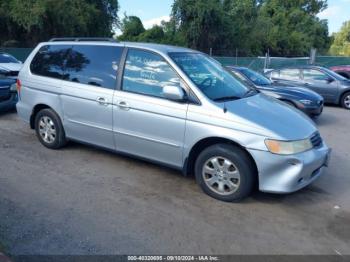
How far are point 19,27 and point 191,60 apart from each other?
24757 mm

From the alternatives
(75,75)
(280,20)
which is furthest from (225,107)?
(280,20)

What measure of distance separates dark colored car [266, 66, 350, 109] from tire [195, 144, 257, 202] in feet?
28.0

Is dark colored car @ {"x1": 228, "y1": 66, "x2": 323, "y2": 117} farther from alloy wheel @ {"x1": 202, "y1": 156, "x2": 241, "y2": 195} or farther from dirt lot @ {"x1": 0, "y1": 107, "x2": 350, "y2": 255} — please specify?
alloy wheel @ {"x1": 202, "y1": 156, "x2": 241, "y2": 195}

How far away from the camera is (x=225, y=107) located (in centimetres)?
439

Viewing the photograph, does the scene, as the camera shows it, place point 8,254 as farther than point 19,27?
No

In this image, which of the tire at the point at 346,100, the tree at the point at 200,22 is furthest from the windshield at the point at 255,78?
the tree at the point at 200,22

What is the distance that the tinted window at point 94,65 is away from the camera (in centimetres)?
518

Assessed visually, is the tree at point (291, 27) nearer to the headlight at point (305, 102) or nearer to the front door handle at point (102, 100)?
the headlight at point (305, 102)

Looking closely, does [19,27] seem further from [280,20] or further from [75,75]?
[280,20]

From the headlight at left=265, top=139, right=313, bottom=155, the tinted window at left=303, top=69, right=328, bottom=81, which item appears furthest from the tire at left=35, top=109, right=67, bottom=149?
the tinted window at left=303, top=69, right=328, bottom=81

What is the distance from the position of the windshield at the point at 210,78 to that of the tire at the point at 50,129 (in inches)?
88.8

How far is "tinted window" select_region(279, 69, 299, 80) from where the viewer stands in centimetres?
1288

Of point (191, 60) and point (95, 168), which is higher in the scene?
point (191, 60)

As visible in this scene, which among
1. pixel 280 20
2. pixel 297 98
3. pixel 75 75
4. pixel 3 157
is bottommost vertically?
pixel 3 157
